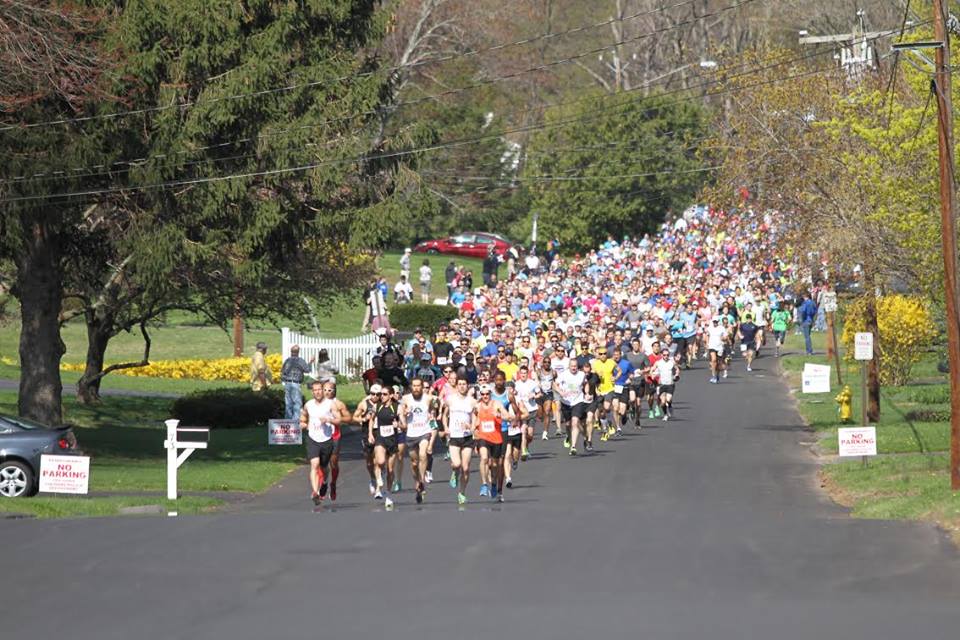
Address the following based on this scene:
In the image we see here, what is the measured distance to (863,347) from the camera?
30.7 metres

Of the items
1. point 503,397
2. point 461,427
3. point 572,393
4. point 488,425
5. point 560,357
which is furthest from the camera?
point 560,357

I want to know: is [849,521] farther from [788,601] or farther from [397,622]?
[397,622]

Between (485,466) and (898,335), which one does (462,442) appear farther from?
(898,335)

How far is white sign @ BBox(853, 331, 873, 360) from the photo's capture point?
30.5 m

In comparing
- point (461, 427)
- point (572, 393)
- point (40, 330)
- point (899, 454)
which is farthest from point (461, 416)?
point (40, 330)

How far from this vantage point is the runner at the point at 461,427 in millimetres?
25188

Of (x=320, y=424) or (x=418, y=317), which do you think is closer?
(x=320, y=424)

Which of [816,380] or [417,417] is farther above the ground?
[816,380]

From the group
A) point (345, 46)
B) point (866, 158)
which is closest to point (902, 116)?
point (866, 158)

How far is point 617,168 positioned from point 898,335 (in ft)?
113

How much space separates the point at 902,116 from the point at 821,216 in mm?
4998

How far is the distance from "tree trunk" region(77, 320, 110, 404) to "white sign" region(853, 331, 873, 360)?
16374 mm

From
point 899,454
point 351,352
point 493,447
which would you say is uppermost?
point 351,352

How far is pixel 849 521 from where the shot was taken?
68.3 feet
